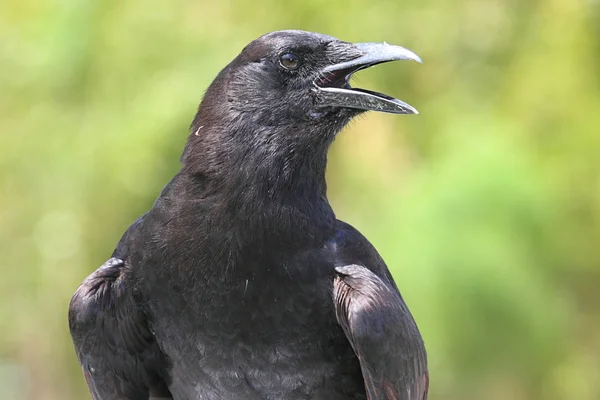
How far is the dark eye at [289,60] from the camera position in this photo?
6.20 feet

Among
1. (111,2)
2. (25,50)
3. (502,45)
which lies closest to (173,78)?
(111,2)

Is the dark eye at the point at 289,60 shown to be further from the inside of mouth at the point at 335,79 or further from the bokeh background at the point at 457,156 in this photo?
the bokeh background at the point at 457,156

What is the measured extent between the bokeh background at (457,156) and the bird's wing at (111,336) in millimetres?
1827

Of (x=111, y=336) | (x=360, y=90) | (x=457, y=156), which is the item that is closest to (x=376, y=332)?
(x=360, y=90)

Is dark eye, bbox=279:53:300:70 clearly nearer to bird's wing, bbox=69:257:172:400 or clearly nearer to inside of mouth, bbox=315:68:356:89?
inside of mouth, bbox=315:68:356:89

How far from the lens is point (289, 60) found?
1892 mm

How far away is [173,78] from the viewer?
4.05 metres

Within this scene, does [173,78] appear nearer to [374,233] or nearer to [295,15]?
[295,15]

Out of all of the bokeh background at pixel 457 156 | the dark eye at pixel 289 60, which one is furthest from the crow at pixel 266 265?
the bokeh background at pixel 457 156

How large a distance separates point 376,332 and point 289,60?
636 millimetres

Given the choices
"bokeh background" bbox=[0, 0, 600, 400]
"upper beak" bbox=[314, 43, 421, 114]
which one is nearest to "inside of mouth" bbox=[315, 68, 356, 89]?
"upper beak" bbox=[314, 43, 421, 114]

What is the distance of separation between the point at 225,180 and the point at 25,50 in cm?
291

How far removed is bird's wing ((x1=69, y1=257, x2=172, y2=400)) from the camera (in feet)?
6.43

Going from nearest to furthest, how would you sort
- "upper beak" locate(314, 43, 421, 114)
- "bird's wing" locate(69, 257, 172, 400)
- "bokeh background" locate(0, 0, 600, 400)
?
"upper beak" locate(314, 43, 421, 114)
"bird's wing" locate(69, 257, 172, 400)
"bokeh background" locate(0, 0, 600, 400)
